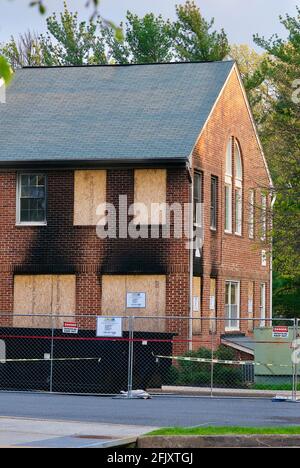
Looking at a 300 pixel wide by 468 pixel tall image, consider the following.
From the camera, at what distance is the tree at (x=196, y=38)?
57.5 metres

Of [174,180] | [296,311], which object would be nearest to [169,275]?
[174,180]

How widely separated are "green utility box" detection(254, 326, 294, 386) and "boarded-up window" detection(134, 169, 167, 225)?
18.4 feet

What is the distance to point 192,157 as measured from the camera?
3591cm

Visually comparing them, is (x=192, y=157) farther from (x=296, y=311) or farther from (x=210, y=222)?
(x=296, y=311)

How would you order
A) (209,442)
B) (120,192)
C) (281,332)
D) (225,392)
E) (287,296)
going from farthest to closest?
(287,296) < (120,192) < (281,332) < (225,392) < (209,442)

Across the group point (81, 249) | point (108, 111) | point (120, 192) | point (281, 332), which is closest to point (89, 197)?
point (120, 192)

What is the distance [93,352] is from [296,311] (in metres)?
22.0

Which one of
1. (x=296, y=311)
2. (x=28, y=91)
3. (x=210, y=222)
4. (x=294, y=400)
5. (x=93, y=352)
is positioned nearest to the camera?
(x=294, y=400)

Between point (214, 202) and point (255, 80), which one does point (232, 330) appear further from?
point (255, 80)

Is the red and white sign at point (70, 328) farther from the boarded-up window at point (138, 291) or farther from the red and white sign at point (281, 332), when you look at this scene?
the boarded-up window at point (138, 291)

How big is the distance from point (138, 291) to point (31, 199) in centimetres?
456

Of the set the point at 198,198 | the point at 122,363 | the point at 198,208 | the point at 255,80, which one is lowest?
the point at 122,363

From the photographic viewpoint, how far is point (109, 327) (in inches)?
1129

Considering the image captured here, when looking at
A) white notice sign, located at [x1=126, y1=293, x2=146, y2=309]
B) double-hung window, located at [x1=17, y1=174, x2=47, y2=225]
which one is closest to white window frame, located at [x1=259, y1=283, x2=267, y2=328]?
white notice sign, located at [x1=126, y1=293, x2=146, y2=309]
